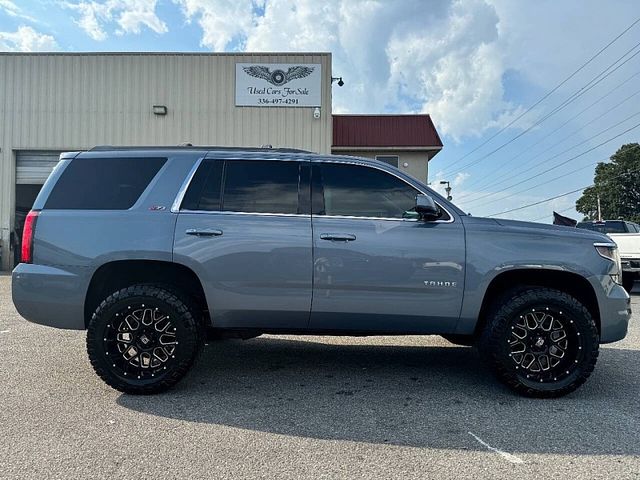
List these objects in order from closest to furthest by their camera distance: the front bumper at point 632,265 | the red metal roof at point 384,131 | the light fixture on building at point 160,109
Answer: the front bumper at point 632,265 → the light fixture on building at point 160,109 → the red metal roof at point 384,131

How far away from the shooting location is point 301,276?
152 inches

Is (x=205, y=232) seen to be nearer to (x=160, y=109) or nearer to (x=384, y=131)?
(x=160, y=109)

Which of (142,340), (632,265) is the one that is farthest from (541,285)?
(632,265)

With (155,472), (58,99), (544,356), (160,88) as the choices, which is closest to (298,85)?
(160,88)

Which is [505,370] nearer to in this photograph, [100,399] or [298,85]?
[100,399]

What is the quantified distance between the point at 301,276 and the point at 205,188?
112cm

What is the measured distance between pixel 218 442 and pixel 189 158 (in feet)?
7.64

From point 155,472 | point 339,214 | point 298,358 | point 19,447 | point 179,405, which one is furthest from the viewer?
point 298,358

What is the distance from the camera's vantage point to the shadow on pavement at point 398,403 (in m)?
3.21

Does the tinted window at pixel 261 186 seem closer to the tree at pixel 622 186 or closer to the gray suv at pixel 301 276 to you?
the gray suv at pixel 301 276

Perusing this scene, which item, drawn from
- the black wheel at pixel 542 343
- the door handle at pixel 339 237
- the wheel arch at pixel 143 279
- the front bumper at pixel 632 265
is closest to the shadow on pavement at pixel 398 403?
the black wheel at pixel 542 343

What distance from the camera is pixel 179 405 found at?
12.1 ft

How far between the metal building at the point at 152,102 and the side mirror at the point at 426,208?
1241 cm

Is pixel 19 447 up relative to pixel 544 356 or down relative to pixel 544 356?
down
